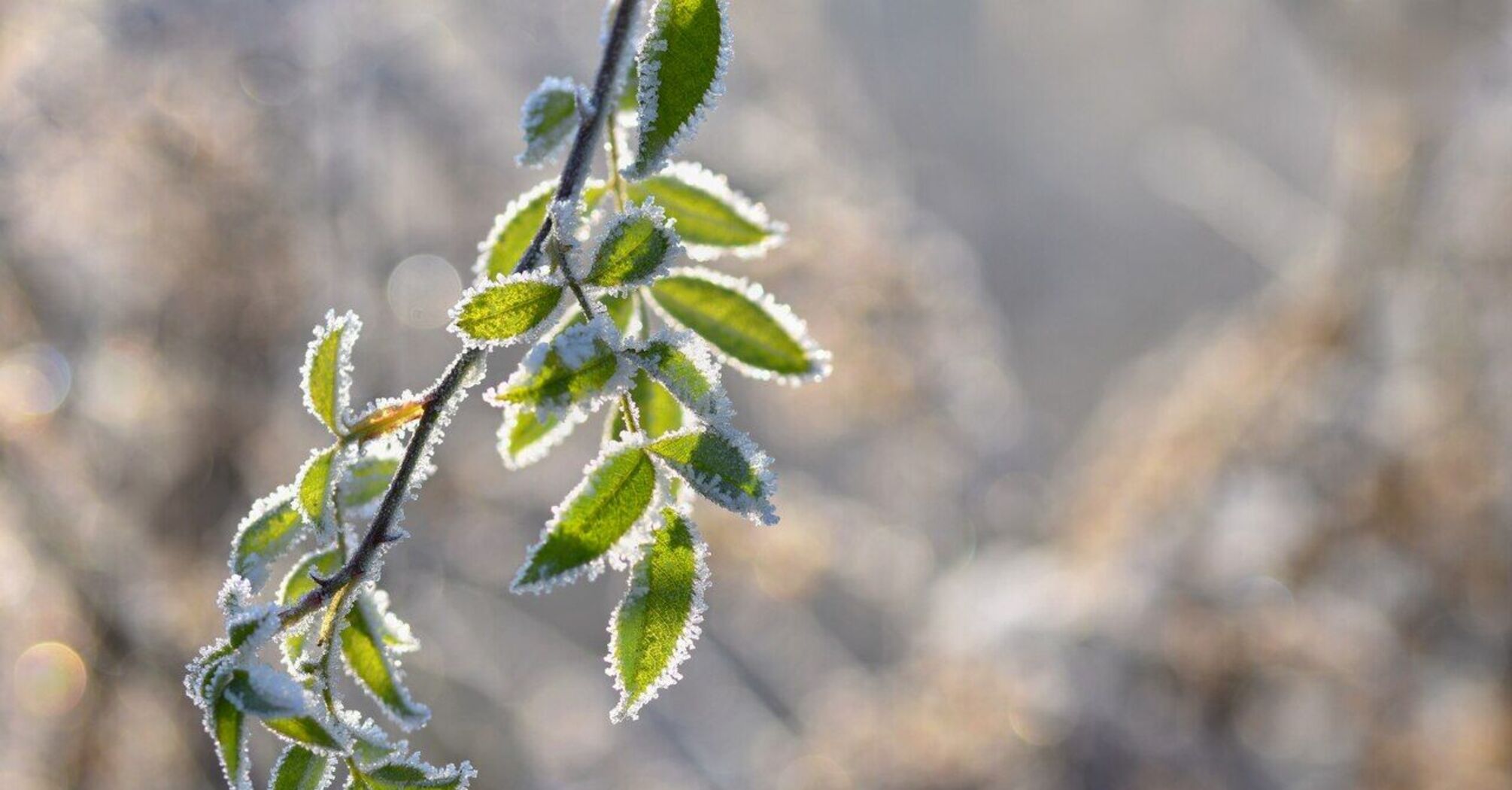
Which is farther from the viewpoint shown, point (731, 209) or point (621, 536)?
point (731, 209)

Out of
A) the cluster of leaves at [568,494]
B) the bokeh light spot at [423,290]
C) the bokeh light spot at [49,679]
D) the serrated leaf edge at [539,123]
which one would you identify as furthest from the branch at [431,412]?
the bokeh light spot at [423,290]

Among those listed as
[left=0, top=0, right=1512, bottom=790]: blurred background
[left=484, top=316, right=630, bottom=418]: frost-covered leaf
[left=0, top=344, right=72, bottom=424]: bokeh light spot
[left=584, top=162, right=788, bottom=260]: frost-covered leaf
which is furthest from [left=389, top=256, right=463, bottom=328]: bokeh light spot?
[left=484, top=316, right=630, bottom=418]: frost-covered leaf

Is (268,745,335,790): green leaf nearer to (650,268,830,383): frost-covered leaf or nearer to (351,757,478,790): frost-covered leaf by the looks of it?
(351,757,478,790): frost-covered leaf

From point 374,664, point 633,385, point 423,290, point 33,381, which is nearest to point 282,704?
point 374,664

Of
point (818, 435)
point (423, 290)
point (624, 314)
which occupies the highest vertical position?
point (818, 435)

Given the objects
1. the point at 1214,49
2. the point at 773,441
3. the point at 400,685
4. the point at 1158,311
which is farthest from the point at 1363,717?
the point at 1158,311

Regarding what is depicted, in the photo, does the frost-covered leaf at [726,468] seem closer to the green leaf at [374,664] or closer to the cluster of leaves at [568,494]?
the cluster of leaves at [568,494]

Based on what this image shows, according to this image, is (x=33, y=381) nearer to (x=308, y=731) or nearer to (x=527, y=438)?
(x=527, y=438)
